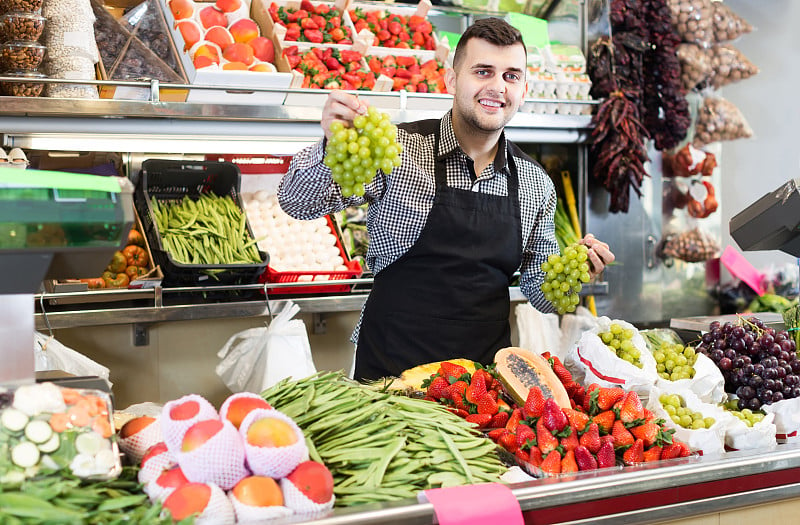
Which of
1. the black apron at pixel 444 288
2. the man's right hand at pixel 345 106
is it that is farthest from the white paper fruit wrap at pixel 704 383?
the man's right hand at pixel 345 106

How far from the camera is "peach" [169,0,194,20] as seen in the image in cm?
398

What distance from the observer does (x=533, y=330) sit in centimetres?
463

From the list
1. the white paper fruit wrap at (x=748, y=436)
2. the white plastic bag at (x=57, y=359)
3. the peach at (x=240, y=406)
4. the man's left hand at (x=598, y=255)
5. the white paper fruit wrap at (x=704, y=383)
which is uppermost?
the man's left hand at (x=598, y=255)

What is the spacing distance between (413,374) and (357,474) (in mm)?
804

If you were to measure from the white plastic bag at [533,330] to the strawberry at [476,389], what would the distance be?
2.36 meters

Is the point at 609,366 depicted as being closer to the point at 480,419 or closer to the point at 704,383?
the point at 704,383

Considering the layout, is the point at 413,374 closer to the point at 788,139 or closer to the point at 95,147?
the point at 95,147

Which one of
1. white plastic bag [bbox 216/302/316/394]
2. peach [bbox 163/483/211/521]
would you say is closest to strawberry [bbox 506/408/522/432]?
peach [bbox 163/483/211/521]

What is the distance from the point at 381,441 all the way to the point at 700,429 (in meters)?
0.88

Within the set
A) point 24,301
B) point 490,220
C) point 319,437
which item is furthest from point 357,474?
point 490,220

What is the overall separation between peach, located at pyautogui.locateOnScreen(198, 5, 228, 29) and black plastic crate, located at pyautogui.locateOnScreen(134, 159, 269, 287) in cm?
70

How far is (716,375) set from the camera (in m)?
2.53

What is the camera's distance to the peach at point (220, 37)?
12.9 ft

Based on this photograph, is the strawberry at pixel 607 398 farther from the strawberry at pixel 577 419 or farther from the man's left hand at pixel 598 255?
the man's left hand at pixel 598 255
